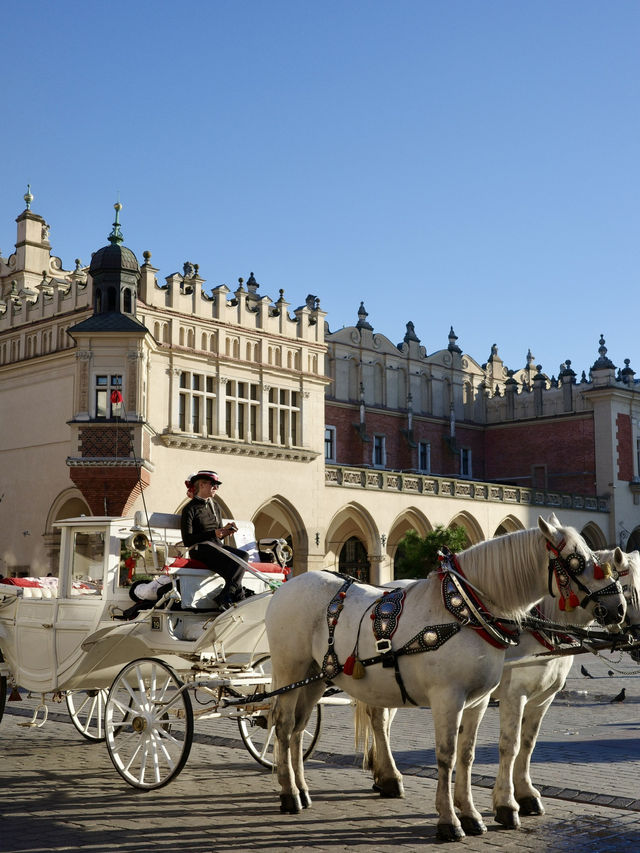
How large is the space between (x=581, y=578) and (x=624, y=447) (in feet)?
128

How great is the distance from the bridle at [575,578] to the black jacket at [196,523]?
2.93 metres

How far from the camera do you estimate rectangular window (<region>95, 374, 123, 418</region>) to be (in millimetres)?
27875

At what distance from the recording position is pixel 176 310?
3052cm

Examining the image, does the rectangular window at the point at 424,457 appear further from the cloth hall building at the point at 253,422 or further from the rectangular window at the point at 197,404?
the rectangular window at the point at 197,404

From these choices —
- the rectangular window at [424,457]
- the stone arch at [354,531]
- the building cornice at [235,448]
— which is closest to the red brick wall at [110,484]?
the building cornice at [235,448]

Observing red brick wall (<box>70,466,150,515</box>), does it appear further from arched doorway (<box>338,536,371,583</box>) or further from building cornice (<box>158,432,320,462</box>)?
arched doorway (<box>338,536,371,583</box>)

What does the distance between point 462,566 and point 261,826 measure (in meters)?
2.01

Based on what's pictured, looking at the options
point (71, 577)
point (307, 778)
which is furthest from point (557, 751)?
point (71, 577)

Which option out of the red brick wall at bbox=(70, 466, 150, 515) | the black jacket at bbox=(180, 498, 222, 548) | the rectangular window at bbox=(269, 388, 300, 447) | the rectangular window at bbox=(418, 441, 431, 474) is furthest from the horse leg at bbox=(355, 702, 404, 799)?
the rectangular window at bbox=(418, 441, 431, 474)

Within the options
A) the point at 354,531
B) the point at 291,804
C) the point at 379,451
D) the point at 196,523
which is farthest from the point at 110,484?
the point at 291,804

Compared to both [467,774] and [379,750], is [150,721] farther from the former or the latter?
[467,774]

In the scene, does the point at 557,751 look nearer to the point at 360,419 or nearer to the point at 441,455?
the point at 360,419

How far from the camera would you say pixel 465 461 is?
147ft

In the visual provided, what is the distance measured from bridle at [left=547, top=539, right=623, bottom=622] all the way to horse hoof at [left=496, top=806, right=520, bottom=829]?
4.27 ft
